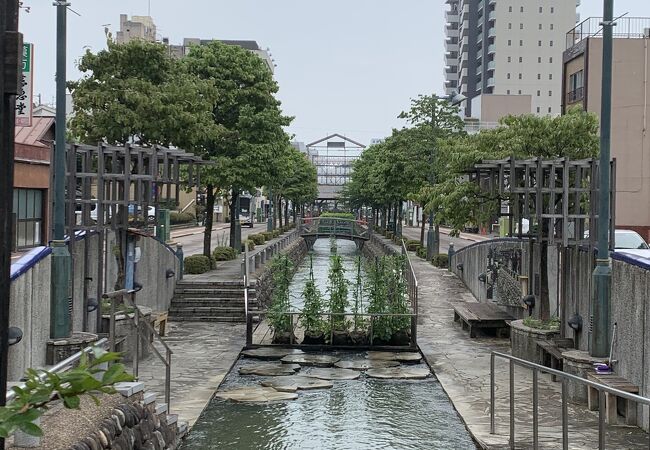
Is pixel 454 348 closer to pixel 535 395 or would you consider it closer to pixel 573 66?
pixel 535 395

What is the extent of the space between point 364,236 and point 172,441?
54686 mm

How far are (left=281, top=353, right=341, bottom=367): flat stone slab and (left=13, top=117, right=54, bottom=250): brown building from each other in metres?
19.4

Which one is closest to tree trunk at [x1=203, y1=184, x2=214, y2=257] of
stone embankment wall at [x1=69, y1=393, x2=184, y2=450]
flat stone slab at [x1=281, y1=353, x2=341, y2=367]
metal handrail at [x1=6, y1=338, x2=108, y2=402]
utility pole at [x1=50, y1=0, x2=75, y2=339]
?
flat stone slab at [x1=281, y1=353, x2=341, y2=367]

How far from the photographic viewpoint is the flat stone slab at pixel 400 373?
1548 centimetres

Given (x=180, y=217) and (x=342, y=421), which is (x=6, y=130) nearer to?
(x=342, y=421)

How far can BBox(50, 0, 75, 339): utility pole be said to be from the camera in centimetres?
1255

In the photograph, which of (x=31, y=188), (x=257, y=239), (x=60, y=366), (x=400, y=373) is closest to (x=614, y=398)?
(x=400, y=373)

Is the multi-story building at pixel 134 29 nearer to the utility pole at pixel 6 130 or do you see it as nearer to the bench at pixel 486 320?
the bench at pixel 486 320

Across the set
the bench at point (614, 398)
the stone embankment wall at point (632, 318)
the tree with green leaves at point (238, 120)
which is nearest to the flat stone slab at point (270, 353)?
the bench at point (614, 398)

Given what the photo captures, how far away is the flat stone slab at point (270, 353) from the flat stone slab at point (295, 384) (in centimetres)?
218

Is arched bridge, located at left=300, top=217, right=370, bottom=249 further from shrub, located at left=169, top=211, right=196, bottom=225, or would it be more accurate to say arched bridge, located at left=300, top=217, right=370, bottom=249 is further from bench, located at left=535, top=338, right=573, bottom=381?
bench, located at left=535, top=338, right=573, bottom=381

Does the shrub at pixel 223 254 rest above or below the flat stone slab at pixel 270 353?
above

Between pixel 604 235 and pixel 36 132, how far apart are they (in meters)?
34.3

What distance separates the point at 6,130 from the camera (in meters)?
4.71
